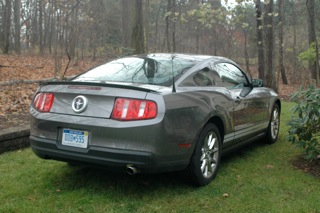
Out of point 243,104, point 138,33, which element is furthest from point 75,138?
point 138,33

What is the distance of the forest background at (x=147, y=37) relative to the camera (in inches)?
363

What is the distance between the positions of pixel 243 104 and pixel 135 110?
2.23 meters

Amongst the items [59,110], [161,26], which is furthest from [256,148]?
[161,26]

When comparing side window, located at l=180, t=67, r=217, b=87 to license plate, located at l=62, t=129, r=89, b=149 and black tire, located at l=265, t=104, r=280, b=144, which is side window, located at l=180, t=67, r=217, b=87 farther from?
black tire, located at l=265, t=104, r=280, b=144

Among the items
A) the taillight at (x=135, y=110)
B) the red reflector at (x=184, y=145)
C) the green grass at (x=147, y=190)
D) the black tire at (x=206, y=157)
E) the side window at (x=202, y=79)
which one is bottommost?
the green grass at (x=147, y=190)

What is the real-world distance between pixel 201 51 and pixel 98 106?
2316 cm

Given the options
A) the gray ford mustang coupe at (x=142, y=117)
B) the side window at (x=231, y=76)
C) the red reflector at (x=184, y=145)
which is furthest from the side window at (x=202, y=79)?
the red reflector at (x=184, y=145)

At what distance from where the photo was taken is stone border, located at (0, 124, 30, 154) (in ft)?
16.7

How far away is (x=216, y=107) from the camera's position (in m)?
4.28

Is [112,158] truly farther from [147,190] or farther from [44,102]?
[44,102]

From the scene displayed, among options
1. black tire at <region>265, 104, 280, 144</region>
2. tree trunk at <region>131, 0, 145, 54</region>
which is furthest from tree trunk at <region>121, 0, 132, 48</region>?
black tire at <region>265, 104, 280, 144</region>

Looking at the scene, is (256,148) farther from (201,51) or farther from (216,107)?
(201,51)

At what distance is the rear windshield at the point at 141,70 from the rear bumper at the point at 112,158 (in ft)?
2.79

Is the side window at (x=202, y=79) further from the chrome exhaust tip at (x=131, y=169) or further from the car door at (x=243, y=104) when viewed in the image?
the chrome exhaust tip at (x=131, y=169)
